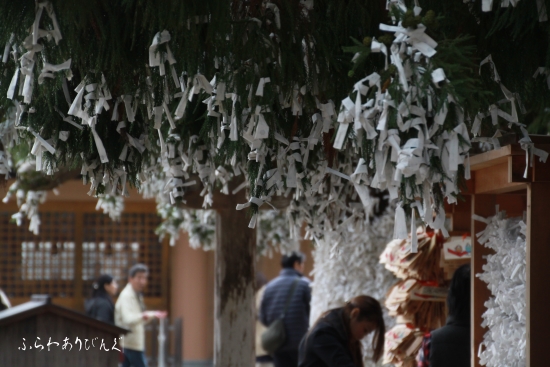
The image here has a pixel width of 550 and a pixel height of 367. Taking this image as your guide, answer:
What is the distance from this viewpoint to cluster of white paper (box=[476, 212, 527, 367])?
2.76 metres

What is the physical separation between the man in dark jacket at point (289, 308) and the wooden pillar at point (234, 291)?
57.2 inches

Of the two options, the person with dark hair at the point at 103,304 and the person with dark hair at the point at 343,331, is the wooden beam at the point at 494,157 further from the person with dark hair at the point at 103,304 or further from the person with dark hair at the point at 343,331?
the person with dark hair at the point at 103,304

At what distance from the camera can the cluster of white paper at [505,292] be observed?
276 cm

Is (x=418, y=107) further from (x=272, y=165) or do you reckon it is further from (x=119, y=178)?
(x=119, y=178)

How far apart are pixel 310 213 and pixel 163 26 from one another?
1718 mm

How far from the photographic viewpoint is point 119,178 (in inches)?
103

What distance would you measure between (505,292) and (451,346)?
0.70 m

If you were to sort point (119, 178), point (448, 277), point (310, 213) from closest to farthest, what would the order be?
point (119, 178)
point (310, 213)
point (448, 277)

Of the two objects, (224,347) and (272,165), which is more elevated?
(272,165)

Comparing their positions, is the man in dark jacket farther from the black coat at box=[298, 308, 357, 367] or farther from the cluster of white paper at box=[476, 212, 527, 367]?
the cluster of white paper at box=[476, 212, 527, 367]

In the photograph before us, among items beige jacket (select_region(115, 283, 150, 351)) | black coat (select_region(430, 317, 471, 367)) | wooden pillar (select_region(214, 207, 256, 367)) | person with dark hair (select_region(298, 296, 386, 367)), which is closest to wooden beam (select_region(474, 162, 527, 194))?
black coat (select_region(430, 317, 471, 367))

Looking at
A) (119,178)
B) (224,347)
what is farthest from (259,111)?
(224,347)

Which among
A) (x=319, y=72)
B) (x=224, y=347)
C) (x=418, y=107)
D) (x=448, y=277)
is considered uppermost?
(x=319, y=72)

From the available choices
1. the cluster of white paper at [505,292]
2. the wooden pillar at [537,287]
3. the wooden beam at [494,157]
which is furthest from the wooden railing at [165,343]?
the wooden pillar at [537,287]
